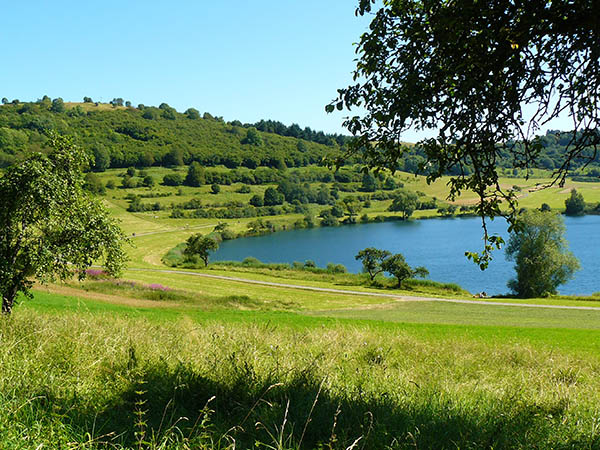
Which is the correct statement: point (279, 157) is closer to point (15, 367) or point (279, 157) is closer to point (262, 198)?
point (262, 198)

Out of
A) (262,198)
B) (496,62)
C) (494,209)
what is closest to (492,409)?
(494,209)

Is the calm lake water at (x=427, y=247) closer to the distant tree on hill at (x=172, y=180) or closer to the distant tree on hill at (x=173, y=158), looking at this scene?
the distant tree on hill at (x=172, y=180)

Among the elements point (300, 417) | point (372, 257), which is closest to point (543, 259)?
point (372, 257)

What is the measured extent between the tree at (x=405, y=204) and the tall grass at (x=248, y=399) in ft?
427

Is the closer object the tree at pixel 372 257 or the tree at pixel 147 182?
the tree at pixel 372 257

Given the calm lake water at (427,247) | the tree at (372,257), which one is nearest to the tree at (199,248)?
the calm lake water at (427,247)

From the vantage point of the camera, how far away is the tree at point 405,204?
13425 cm

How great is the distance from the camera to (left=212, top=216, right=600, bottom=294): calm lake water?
65.2 meters

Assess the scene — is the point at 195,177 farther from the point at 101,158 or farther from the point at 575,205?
the point at 575,205

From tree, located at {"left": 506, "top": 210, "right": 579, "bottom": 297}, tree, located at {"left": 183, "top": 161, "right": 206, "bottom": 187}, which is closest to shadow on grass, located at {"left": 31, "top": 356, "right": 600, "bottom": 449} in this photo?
tree, located at {"left": 506, "top": 210, "right": 579, "bottom": 297}

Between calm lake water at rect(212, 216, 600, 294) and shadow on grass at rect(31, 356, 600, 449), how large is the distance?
2302 inches

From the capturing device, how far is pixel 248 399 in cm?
454

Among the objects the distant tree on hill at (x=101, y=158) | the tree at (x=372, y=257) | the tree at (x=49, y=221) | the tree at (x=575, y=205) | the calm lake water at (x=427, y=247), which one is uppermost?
the distant tree on hill at (x=101, y=158)

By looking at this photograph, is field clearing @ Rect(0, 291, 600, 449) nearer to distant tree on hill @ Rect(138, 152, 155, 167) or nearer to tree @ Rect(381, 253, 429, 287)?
tree @ Rect(381, 253, 429, 287)
